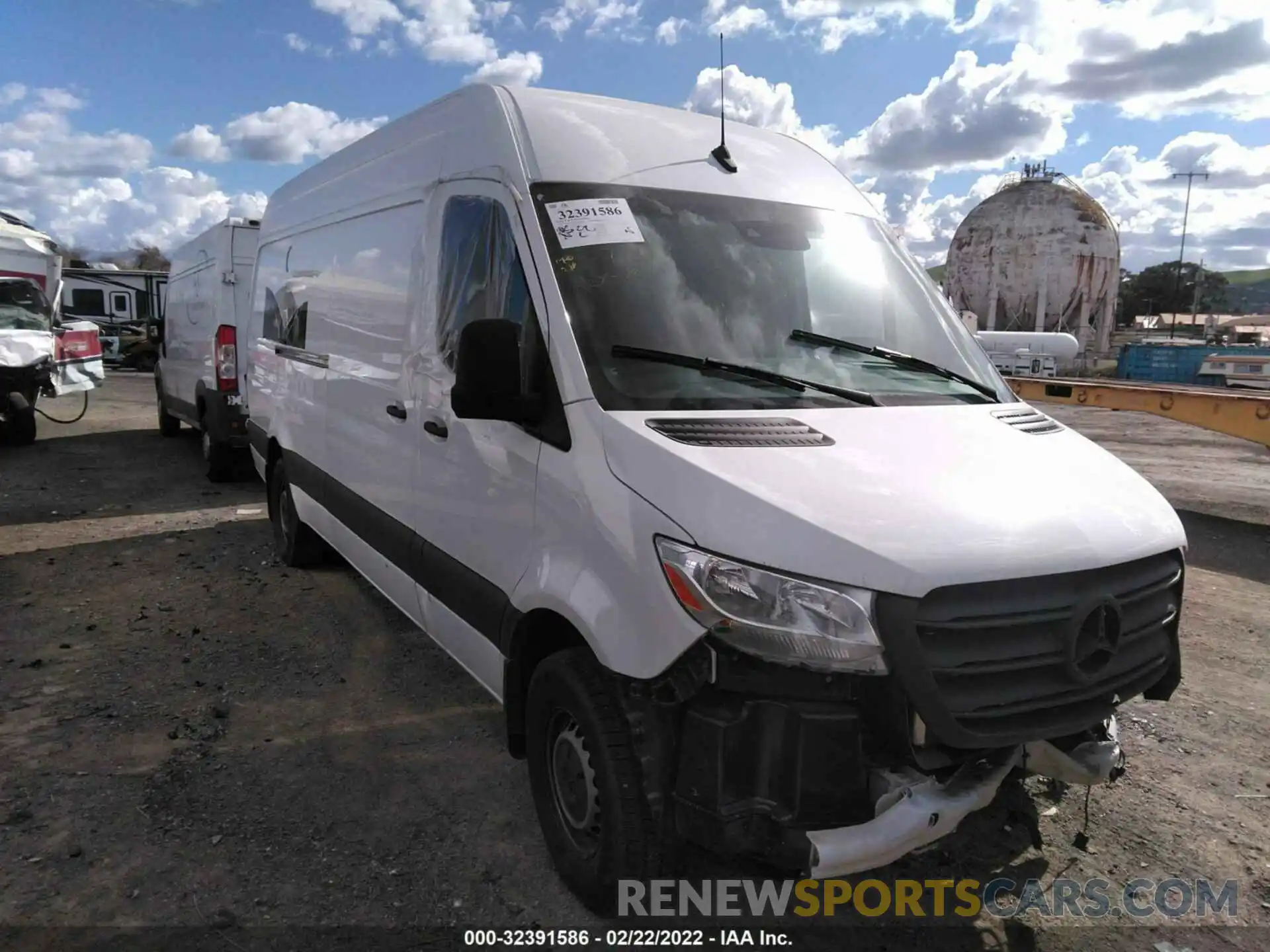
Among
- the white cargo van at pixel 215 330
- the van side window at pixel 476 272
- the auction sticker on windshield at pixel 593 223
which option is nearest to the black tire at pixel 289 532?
the white cargo van at pixel 215 330

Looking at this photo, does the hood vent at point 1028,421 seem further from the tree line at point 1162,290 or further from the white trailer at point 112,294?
the tree line at point 1162,290

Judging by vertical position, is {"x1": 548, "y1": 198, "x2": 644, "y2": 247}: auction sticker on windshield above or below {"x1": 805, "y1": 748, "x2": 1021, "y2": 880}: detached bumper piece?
above

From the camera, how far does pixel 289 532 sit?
21.4 ft

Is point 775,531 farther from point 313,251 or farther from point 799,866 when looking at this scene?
point 313,251

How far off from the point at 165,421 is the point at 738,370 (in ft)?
41.7

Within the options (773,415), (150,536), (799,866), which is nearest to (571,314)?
(773,415)

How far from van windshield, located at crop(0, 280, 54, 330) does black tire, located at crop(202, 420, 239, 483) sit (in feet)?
14.8

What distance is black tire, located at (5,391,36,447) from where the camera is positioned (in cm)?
1174

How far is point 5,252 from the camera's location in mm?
14188

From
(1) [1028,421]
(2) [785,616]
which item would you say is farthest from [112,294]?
(2) [785,616]

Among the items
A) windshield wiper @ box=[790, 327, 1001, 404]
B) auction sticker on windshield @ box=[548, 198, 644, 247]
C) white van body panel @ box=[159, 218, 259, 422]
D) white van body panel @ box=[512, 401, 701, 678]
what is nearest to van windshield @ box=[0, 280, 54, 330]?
white van body panel @ box=[159, 218, 259, 422]

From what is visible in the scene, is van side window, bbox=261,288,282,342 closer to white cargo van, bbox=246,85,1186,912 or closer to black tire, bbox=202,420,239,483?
white cargo van, bbox=246,85,1186,912

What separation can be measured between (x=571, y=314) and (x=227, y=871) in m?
2.23

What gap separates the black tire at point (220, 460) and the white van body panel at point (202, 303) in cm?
61
